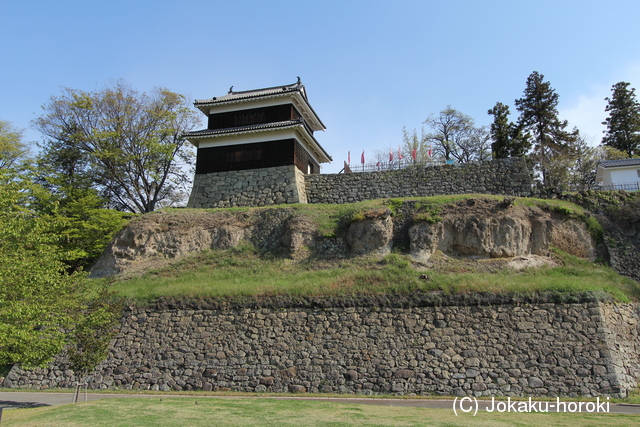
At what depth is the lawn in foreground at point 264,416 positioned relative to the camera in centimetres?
1034

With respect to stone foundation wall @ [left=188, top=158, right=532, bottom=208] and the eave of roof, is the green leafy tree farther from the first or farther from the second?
the eave of roof

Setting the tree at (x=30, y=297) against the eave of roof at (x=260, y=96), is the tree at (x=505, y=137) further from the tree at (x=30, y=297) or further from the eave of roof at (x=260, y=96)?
the tree at (x=30, y=297)

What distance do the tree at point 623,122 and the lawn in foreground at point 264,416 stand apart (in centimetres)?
3771

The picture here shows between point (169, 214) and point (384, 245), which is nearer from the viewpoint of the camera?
point (384, 245)

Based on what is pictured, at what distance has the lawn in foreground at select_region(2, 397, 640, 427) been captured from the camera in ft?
33.9

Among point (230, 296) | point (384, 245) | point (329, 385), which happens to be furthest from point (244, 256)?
point (329, 385)

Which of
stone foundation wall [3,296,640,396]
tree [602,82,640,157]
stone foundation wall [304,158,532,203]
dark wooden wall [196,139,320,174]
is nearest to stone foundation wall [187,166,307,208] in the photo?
dark wooden wall [196,139,320,174]

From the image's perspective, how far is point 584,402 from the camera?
14.8 metres

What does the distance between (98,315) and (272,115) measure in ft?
65.5

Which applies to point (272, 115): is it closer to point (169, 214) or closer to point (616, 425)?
point (169, 214)

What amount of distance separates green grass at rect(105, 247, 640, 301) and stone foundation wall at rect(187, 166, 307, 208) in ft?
19.5

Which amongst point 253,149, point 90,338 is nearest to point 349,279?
point 90,338

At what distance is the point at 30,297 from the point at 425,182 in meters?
22.5

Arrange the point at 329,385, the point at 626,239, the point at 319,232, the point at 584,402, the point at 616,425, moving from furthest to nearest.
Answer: the point at 319,232 < the point at 626,239 < the point at 329,385 < the point at 584,402 < the point at 616,425
